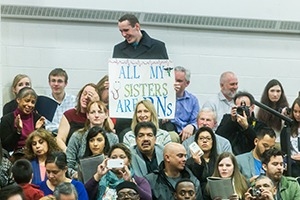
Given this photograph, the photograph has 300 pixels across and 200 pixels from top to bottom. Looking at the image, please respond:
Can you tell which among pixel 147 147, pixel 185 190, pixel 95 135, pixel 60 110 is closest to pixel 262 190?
pixel 185 190

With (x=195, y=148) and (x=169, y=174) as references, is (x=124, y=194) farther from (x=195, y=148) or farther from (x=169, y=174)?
(x=195, y=148)

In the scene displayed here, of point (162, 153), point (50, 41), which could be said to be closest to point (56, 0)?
point (50, 41)

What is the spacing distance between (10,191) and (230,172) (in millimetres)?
1928

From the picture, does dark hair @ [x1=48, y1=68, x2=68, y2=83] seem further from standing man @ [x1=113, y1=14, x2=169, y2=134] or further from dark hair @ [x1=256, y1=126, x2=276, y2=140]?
dark hair @ [x1=256, y1=126, x2=276, y2=140]

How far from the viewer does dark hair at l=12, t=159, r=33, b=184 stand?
15.8 ft

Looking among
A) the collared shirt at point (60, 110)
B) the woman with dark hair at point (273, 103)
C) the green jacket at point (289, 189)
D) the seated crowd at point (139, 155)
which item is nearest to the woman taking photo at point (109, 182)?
the seated crowd at point (139, 155)

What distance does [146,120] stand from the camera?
5832 mm

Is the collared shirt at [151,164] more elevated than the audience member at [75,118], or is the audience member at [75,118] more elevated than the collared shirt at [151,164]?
the audience member at [75,118]

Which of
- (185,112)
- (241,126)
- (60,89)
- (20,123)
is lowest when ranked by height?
(241,126)

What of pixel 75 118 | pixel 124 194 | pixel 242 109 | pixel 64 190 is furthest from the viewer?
pixel 242 109

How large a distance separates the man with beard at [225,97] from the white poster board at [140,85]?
3.05 ft

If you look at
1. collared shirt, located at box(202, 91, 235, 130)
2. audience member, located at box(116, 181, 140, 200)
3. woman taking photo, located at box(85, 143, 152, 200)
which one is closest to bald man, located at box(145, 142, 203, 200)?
woman taking photo, located at box(85, 143, 152, 200)

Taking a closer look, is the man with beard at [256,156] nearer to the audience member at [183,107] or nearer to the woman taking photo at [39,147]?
the audience member at [183,107]

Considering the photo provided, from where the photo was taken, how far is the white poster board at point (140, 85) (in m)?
6.12
